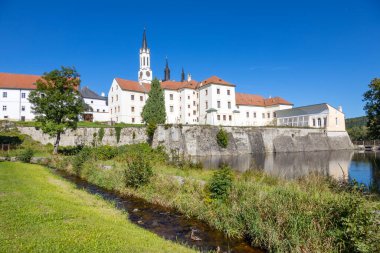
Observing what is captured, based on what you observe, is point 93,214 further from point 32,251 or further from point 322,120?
point 322,120

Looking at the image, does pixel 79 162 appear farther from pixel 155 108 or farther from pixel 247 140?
pixel 247 140

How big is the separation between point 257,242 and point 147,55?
2837 inches

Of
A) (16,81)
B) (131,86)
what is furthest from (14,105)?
(131,86)

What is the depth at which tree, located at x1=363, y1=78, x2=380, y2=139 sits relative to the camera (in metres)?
28.5

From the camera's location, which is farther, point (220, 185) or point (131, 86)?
point (131, 86)

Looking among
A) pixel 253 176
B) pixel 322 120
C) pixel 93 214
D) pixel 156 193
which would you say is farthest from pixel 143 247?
pixel 322 120

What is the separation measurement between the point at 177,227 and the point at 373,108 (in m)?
31.3

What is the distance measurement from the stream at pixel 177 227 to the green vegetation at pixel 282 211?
279 millimetres

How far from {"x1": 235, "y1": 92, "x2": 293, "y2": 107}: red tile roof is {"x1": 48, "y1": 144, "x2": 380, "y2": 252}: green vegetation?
49.7m

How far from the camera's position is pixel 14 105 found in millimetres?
49094

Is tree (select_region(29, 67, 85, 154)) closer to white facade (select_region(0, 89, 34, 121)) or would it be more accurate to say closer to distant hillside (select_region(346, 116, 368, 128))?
white facade (select_region(0, 89, 34, 121))

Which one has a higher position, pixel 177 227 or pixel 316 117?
pixel 316 117

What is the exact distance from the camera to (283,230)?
6793mm

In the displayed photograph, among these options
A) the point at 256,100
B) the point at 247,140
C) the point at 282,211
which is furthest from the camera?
→ the point at 256,100
